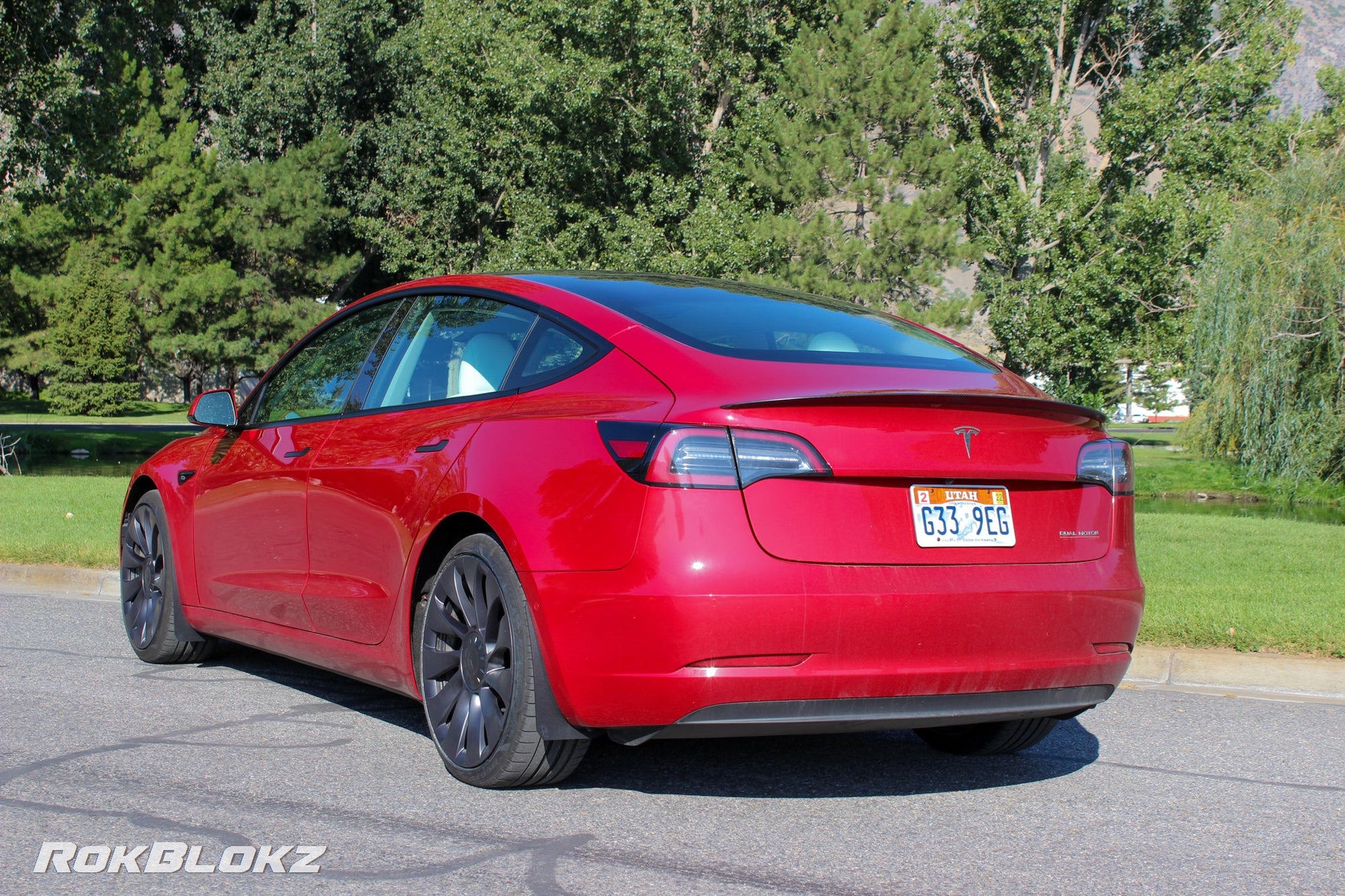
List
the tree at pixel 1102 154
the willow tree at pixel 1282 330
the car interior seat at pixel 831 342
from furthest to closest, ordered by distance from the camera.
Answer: the tree at pixel 1102 154, the willow tree at pixel 1282 330, the car interior seat at pixel 831 342

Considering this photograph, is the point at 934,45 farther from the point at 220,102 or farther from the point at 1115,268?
the point at 220,102

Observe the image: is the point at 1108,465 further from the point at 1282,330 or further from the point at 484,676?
the point at 1282,330

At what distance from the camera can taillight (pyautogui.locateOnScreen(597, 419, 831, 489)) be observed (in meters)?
3.59

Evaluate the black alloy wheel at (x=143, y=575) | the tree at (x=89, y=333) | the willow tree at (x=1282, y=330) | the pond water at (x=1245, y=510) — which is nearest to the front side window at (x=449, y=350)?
the black alloy wheel at (x=143, y=575)

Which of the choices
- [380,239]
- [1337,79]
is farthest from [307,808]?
[1337,79]

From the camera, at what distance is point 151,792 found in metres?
4.14

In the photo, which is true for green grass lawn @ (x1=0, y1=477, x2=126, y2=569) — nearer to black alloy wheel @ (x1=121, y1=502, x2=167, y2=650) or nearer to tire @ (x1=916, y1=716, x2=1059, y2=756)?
black alloy wheel @ (x1=121, y1=502, x2=167, y2=650)

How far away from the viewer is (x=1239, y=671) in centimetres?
650

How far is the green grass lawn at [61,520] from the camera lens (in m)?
9.48

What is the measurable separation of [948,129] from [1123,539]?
4605cm

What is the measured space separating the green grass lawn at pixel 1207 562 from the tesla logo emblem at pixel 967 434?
352 centimetres

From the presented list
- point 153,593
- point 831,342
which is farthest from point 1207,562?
point 153,593

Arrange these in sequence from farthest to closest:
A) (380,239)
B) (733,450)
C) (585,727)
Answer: (380,239) → (585,727) → (733,450)

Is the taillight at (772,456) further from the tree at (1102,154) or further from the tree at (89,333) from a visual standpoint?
the tree at (89,333)
